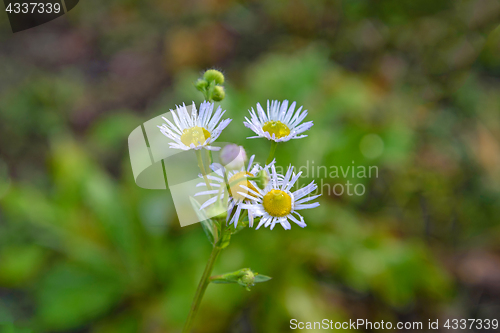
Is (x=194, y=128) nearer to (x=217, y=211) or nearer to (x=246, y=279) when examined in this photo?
(x=217, y=211)

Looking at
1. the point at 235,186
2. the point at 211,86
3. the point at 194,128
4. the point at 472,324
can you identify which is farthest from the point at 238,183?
the point at 472,324

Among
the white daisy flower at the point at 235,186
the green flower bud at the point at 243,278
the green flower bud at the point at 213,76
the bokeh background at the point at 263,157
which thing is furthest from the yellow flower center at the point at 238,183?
the bokeh background at the point at 263,157

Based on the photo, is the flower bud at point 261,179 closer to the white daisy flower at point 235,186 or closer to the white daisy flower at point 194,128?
the white daisy flower at point 235,186

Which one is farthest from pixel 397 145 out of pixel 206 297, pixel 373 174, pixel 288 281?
pixel 206 297

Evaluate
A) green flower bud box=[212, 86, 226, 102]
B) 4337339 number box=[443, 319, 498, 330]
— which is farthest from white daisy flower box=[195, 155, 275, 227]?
4337339 number box=[443, 319, 498, 330]

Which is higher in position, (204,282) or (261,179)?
(261,179)
